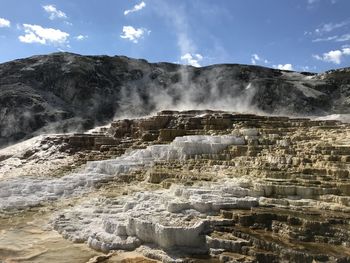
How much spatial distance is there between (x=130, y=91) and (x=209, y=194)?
35658 mm

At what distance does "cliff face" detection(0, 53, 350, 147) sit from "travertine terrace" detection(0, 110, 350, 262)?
17698 mm

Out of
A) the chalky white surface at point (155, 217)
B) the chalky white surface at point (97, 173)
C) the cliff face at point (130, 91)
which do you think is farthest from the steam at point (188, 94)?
the chalky white surface at point (155, 217)

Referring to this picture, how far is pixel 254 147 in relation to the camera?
1550 cm

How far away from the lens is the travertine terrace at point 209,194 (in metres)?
8.86

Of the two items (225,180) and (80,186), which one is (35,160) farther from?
(225,180)

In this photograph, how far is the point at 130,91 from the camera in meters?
46.3

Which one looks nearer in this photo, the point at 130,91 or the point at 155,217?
the point at 155,217

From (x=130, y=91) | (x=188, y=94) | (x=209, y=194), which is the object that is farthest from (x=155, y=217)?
(x=188, y=94)

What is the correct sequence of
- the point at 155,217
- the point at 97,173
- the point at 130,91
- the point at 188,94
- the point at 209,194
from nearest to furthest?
the point at 155,217 < the point at 209,194 < the point at 97,173 < the point at 130,91 < the point at 188,94

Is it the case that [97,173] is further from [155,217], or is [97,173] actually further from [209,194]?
[155,217]

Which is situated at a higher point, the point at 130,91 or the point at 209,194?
the point at 130,91

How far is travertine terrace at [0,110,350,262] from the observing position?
29.1ft

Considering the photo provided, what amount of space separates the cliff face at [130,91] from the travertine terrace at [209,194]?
1770cm

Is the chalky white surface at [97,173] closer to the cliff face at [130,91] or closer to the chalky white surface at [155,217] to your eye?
the chalky white surface at [155,217]
